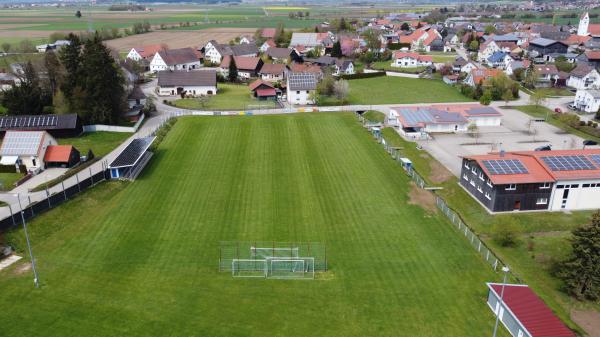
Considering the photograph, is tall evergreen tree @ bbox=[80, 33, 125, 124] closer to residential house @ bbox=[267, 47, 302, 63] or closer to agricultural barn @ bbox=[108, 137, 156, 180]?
agricultural barn @ bbox=[108, 137, 156, 180]

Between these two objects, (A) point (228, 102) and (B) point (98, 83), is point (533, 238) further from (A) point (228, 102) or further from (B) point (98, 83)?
(A) point (228, 102)

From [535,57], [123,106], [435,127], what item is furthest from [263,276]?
[535,57]

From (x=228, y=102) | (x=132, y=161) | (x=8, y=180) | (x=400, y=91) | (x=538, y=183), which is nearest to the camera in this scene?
(x=538, y=183)

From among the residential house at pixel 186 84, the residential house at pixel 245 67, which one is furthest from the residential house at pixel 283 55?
the residential house at pixel 186 84

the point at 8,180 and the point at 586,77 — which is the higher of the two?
the point at 586,77

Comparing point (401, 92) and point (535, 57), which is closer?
point (401, 92)

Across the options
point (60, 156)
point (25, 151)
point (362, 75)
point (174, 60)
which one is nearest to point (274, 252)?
point (60, 156)

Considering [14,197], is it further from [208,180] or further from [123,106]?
[123,106]
